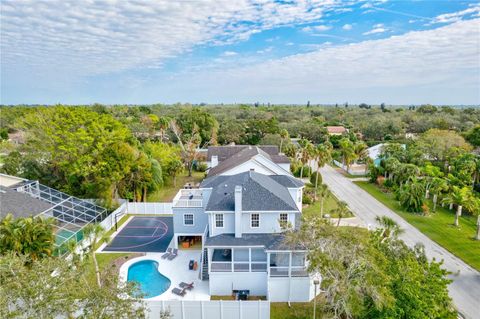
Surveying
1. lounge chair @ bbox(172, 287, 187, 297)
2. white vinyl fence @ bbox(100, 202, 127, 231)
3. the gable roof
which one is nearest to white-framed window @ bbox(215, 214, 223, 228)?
the gable roof

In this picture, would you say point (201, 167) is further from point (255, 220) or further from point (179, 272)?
point (255, 220)

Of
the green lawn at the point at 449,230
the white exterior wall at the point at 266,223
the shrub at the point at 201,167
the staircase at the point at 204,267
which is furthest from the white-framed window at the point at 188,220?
the shrub at the point at 201,167

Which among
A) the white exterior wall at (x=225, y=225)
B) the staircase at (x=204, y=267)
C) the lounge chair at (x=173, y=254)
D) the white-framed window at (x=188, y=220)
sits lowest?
the lounge chair at (x=173, y=254)

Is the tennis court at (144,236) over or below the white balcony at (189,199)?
below

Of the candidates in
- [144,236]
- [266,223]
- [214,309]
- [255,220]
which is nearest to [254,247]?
[255,220]

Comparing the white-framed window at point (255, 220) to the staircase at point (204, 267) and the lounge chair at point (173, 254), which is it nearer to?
the staircase at point (204, 267)

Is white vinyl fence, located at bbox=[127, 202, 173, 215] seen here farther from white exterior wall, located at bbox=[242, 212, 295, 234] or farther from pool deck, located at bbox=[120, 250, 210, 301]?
white exterior wall, located at bbox=[242, 212, 295, 234]

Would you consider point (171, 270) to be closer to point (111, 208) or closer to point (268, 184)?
point (268, 184)
